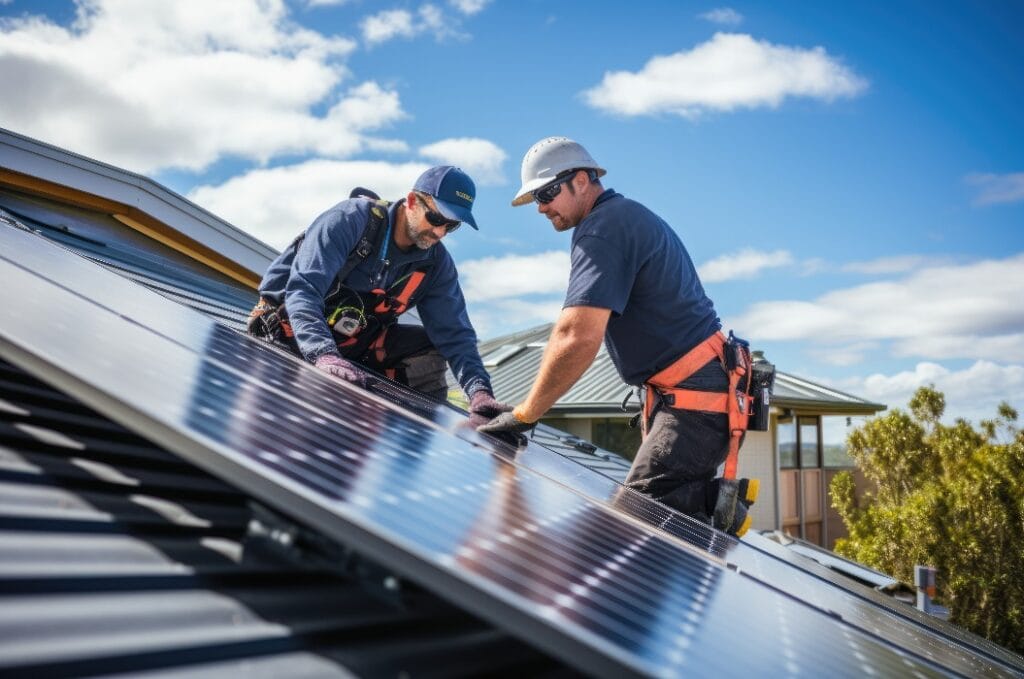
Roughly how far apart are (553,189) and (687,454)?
1.65 metres

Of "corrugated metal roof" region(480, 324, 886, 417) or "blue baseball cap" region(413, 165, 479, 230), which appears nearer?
"blue baseball cap" region(413, 165, 479, 230)

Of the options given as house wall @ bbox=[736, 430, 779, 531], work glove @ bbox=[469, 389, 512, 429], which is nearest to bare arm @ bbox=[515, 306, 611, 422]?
work glove @ bbox=[469, 389, 512, 429]

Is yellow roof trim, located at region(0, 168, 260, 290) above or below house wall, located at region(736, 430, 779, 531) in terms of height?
above

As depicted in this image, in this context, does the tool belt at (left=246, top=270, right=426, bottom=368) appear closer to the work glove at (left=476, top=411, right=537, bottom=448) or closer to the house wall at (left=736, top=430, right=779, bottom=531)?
the work glove at (left=476, top=411, right=537, bottom=448)

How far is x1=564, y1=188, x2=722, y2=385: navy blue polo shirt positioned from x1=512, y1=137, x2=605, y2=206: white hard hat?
0.80 ft

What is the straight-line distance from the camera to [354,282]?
5.34 metres

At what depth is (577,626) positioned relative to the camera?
116 centimetres

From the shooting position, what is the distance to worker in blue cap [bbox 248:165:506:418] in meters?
4.76

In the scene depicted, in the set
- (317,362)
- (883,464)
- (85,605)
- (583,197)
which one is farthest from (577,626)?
(883,464)

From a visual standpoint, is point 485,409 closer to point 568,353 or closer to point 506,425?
point 506,425

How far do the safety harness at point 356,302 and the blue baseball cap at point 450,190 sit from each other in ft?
1.11

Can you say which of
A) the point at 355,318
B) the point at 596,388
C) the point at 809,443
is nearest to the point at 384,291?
the point at 355,318

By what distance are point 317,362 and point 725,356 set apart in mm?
2221

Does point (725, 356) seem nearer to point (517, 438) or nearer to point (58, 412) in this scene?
point (517, 438)
